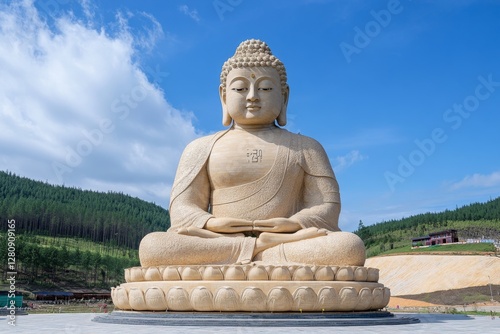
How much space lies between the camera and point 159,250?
28.9 feet

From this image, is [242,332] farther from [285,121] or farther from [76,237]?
[76,237]

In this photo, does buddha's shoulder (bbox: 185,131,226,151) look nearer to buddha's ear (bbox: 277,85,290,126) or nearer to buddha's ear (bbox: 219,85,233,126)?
buddha's ear (bbox: 219,85,233,126)

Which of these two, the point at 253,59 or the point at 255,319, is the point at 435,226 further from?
the point at 255,319

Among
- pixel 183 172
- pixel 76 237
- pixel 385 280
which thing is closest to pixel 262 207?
pixel 183 172

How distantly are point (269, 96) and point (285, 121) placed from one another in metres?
0.80

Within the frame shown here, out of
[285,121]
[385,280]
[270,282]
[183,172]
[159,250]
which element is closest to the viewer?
[270,282]

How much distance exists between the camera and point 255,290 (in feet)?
25.7

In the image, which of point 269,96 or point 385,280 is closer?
point 269,96

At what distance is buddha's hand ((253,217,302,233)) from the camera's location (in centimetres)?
935

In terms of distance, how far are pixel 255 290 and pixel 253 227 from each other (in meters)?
1.78

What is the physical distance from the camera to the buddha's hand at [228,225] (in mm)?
9367

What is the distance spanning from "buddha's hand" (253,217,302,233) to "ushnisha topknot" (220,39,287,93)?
307 cm

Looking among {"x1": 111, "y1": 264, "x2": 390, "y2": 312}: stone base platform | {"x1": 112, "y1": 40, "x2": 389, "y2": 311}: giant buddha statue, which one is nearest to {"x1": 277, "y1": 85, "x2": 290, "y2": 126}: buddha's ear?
{"x1": 112, "y1": 40, "x2": 389, "y2": 311}: giant buddha statue

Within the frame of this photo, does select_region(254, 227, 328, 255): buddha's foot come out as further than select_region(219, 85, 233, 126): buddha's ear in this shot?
No
